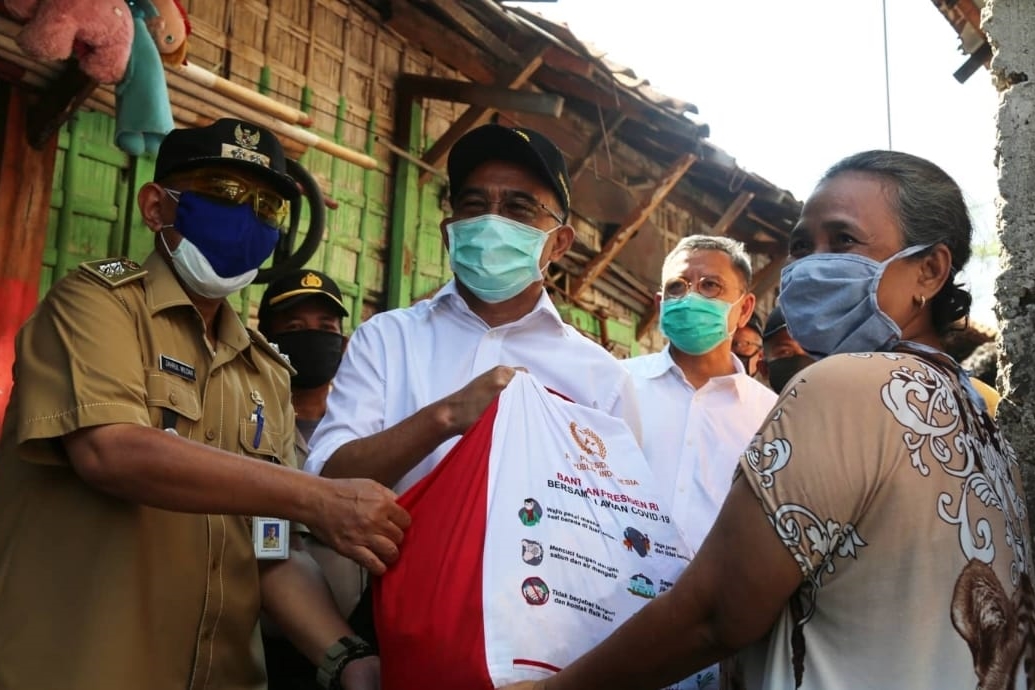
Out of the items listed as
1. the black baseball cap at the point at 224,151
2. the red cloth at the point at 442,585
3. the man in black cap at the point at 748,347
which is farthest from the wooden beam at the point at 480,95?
the red cloth at the point at 442,585

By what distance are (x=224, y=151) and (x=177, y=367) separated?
580mm

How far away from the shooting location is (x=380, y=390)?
226 centimetres

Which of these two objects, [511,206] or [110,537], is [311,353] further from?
[110,537]

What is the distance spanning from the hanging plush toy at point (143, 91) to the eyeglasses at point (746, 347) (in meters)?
2.88

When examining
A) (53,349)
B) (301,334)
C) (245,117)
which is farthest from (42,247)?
(53,349)

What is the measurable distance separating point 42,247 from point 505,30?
3.48 meters

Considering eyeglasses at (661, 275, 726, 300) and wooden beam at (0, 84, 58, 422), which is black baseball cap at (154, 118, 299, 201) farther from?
wooden beam at (0, 84, 58, 422)

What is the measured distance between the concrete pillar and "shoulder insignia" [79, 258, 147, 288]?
6.61 ft

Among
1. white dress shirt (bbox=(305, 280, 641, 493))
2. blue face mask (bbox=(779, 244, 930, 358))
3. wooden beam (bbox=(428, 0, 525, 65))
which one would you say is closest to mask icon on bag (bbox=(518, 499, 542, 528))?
white dress shirt (bbox=(305, 280, 641, 493))

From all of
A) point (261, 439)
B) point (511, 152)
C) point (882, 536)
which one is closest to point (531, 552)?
point (882, 536)

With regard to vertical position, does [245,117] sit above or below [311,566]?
above

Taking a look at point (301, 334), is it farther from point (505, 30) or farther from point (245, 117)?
point (505, 30)

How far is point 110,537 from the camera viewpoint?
2.05m

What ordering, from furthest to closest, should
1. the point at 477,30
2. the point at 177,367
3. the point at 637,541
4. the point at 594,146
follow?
the point at 594,146 < the point at 477,30 < the point at 177,367 < the point at 637,541
